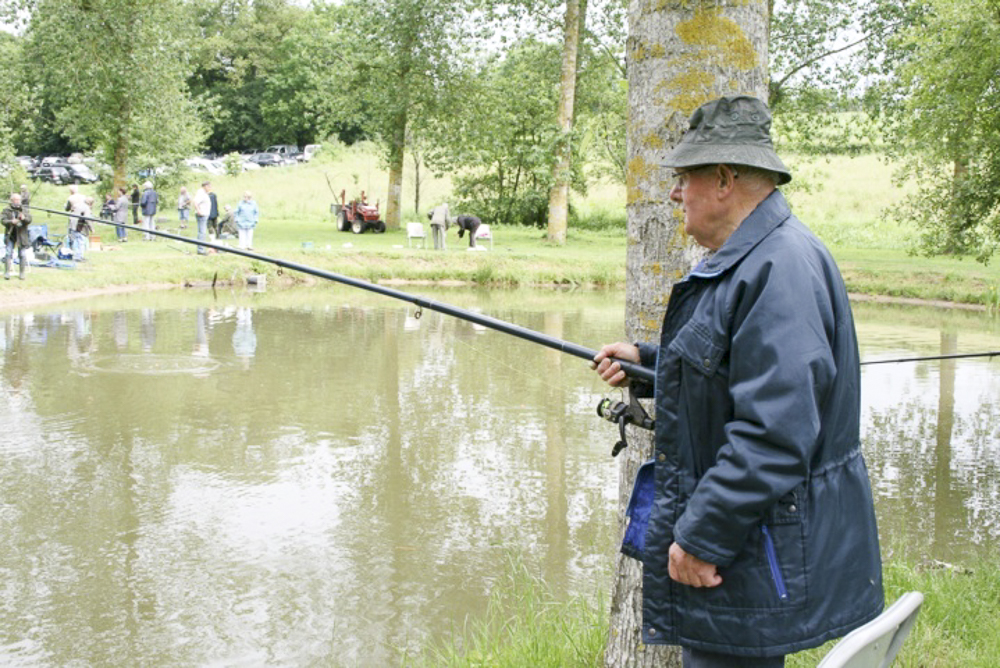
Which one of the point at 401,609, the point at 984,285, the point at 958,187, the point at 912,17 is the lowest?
the point at 401,609

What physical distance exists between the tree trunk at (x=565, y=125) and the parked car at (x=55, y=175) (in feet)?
96.7

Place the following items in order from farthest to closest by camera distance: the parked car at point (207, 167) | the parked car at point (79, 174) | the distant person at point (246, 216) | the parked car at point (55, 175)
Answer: the parked car at point (207, 167) → the parked car at point (79, 174) → the parked car at point (55, 175) → the distant person at point (246, 216)

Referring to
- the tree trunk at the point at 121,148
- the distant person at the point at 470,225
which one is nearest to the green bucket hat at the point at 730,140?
the distant person at the point at 470,225

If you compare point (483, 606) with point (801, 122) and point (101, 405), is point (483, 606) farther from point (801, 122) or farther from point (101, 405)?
point (801, 122)

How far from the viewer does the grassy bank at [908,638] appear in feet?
13.4

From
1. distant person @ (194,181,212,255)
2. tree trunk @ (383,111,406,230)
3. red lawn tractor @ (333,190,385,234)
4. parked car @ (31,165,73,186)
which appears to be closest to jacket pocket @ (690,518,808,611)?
distant person @ (194,181,212,255)

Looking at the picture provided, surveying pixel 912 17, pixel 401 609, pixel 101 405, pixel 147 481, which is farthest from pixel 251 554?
pixel 912 17

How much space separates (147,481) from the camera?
27.1 feet

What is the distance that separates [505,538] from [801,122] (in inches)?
1059

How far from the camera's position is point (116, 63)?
1107 inches

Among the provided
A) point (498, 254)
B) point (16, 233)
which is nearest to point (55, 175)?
point (498, 254)

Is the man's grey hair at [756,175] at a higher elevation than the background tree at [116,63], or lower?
lower

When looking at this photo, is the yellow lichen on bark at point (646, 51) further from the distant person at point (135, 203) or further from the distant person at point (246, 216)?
the distant person at point (135, 203)

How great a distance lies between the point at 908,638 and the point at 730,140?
2.53 m
